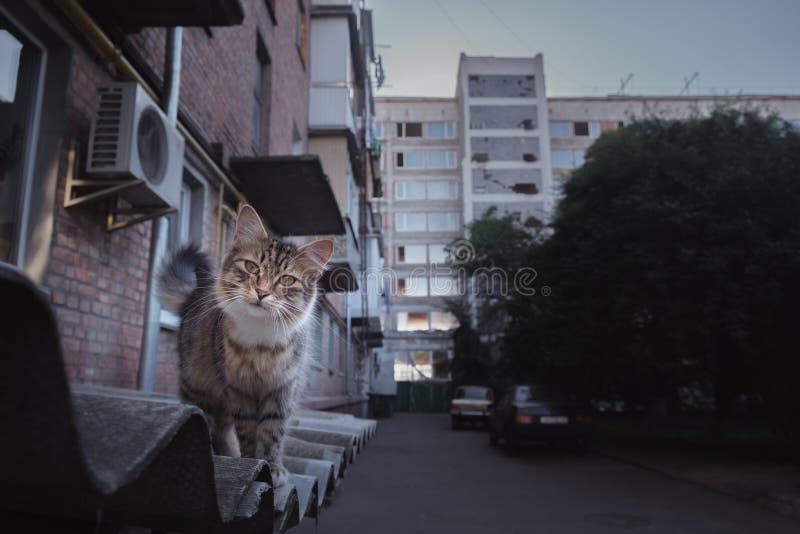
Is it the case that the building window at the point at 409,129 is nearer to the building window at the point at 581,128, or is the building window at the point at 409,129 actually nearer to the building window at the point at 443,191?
the building window at the point at 443,191

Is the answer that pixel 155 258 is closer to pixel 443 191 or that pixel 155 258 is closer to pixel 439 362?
pixel 439 362

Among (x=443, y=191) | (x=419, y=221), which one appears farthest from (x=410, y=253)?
(x=443, y=191)

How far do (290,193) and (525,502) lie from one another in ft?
20.4

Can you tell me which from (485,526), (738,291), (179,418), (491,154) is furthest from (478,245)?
(179,418)

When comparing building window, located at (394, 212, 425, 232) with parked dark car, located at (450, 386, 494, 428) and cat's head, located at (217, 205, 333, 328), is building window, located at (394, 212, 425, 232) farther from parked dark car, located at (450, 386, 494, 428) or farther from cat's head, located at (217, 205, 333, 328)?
cat's head, located at (217, 205, 333, 328)

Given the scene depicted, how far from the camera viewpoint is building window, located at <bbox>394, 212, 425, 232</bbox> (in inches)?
1929

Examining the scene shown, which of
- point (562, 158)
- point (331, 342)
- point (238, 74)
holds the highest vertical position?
point (562, 158)

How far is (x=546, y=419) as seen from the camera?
15406 mm

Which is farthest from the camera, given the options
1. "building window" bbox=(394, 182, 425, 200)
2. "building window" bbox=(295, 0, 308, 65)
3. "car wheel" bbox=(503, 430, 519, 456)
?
"building window" bbox=(394, 182, 425, 200)

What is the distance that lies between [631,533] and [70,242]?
6848 millimetres

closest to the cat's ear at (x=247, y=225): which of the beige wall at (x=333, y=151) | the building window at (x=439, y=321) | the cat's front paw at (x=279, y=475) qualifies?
the cat's front paw at (x=279, y=475)

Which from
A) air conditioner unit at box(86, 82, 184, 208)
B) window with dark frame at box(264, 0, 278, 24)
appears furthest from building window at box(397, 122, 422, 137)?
air conditioner unit at box(86, 82, 184, 208)

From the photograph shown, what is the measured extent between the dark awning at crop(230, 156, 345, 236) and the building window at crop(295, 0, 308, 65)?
6095mm

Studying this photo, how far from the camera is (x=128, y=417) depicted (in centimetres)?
118
